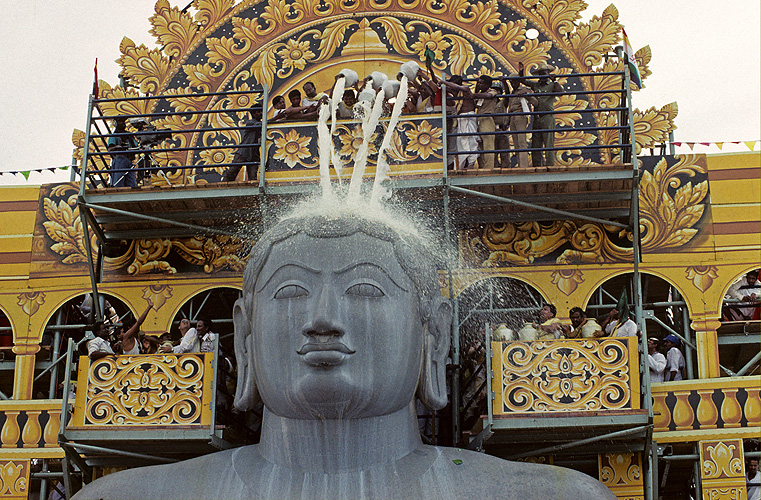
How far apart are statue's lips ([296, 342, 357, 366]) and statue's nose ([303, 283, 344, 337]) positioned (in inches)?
3.6

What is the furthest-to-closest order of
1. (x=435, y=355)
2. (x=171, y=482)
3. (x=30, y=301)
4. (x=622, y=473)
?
(x=30, y=301)
(x=622, y=473)
(x=435, y=355)
(x=171, y=482)

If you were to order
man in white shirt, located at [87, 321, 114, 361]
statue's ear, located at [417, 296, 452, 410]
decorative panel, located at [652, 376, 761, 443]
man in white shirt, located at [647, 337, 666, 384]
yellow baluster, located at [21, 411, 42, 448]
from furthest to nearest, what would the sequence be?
yellow baluster, located at [21, 411, 42, 448] < man in white shirt, located at [647, 337, 666, 384] < decorative panel, located at [652, 376, 761, 443] < man in white shirt, located at [87, 321, 114, 361] < statue's ear, located at [417, 296, 452, 410]

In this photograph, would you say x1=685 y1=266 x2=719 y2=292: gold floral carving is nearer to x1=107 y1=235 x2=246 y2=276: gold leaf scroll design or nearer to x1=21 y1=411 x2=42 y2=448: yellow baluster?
x1=107 y1=235 x2=246 y2=276: gold leaf scroll design

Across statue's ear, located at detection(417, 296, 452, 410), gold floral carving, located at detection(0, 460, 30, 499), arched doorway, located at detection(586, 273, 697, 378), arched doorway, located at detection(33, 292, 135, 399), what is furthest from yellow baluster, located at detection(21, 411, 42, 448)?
arched doorway, located at detection(586, 273, 697, 378)

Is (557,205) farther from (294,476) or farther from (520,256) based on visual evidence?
(294,476)

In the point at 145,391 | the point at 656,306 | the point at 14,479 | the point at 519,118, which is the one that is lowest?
the point at 14,479

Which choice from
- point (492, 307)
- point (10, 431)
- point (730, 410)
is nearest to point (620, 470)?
point (730, 410)

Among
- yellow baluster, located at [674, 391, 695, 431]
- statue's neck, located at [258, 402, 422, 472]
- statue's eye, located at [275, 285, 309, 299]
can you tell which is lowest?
statue's neck, located at [258, 402, 422, 472]

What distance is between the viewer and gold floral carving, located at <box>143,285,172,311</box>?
1606 centimetres

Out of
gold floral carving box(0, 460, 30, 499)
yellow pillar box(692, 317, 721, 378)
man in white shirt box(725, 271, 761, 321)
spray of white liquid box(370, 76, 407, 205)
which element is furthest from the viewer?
man in white shirt box(725, 271, 761, 321)

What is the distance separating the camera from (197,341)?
1484 cm

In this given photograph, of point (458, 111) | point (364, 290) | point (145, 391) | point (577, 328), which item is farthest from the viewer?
point (458, 111)

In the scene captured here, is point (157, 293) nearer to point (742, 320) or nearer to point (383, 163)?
point (383, 163)

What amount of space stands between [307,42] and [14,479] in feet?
21.8
